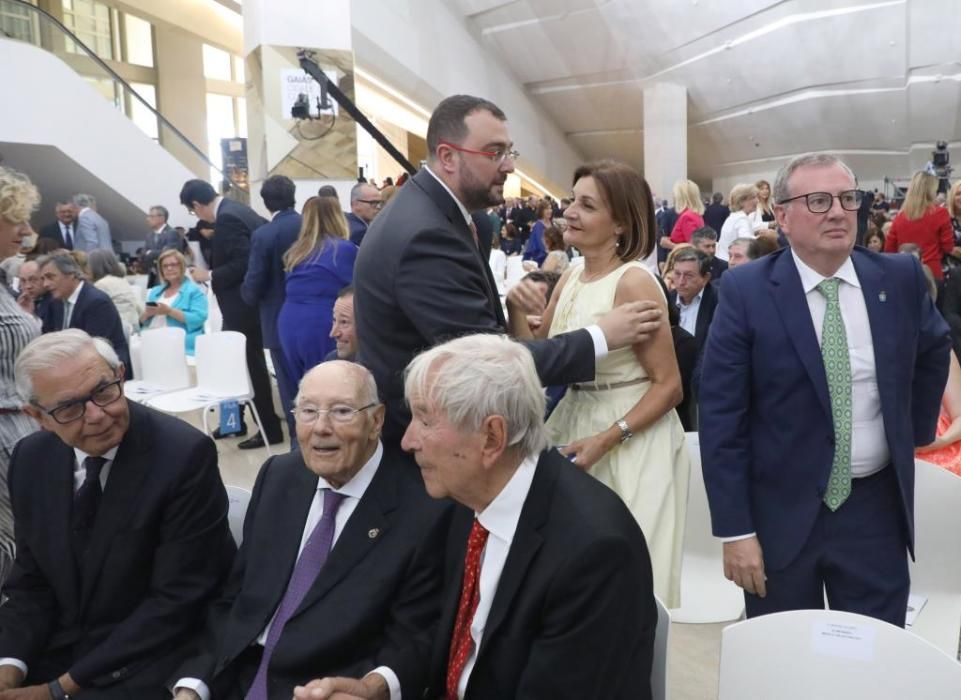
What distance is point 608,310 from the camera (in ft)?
7.07

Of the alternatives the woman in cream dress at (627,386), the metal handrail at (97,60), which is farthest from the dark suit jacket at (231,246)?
the metal handrail at (97,60)

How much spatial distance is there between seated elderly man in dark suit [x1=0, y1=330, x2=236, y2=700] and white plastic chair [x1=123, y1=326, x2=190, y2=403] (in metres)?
3.35

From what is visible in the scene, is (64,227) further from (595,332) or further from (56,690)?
(595,332)

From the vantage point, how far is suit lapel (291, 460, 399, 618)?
5.96ft

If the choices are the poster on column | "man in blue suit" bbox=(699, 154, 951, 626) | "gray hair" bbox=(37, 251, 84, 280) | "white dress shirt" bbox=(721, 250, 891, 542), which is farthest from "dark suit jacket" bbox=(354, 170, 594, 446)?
the poster on column

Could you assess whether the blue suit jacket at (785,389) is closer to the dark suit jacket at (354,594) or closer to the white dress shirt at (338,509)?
the dark suit jacket at (354,594)

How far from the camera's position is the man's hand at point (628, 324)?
6.46 ft

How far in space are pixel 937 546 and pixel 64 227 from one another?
29.8 feet

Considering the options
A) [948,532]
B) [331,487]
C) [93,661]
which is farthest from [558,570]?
[948,532]

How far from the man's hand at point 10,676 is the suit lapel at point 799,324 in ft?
6.35

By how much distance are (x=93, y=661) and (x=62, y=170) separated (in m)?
11.0

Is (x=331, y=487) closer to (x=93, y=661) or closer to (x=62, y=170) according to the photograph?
(x=93, y=661)

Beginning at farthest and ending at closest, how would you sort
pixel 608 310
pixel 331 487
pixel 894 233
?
1. pixel 894 233
2. pixel 608 310
3. pixel 331 487

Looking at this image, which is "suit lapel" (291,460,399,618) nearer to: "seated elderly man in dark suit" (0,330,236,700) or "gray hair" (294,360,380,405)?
"gray hair" (294,360,380,405)
